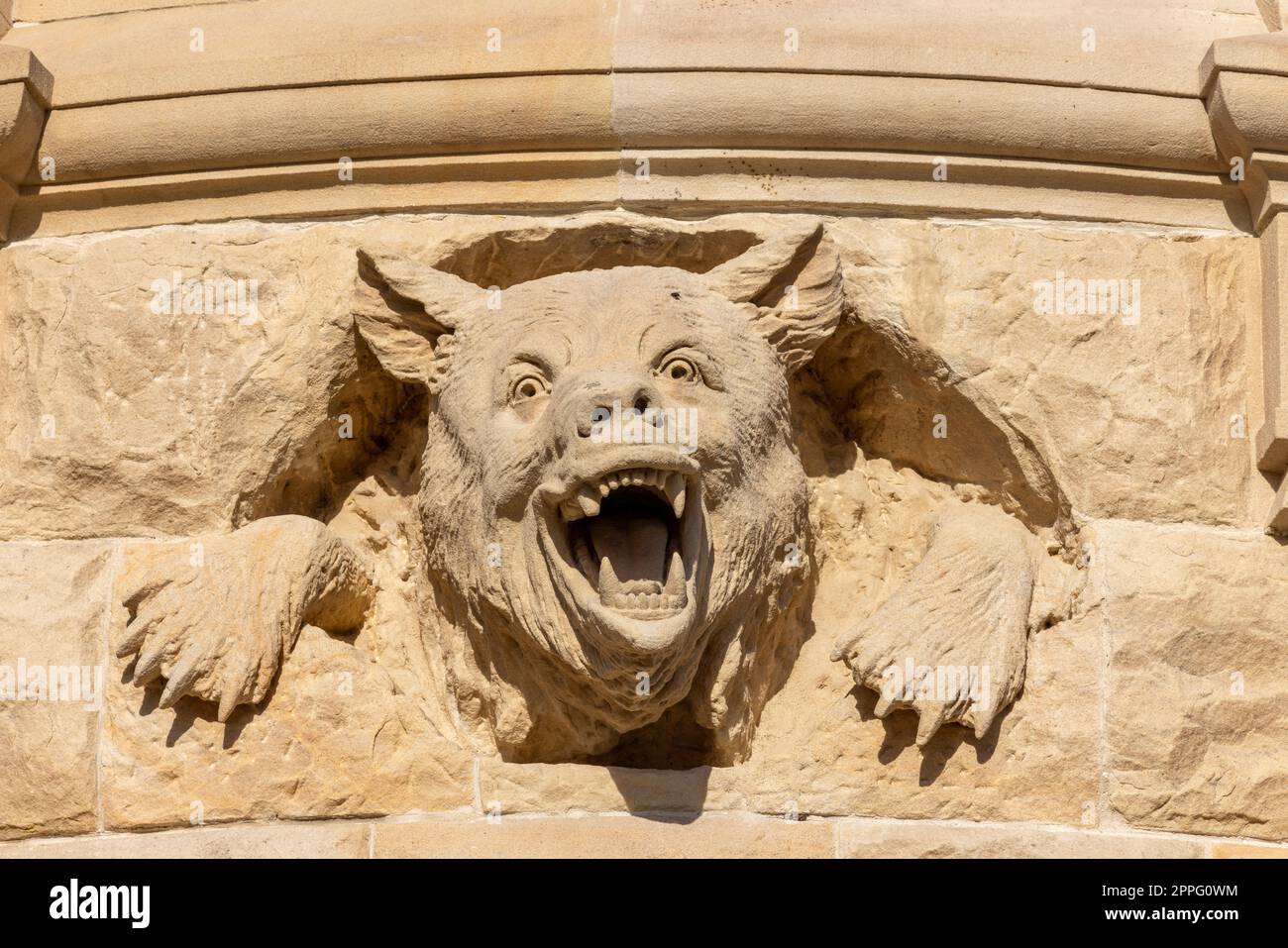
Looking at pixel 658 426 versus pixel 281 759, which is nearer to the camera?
pixel 658 426

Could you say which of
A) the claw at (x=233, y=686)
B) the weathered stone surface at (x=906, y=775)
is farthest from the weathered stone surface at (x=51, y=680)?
the weathered stone surface at (x=906, y=775)

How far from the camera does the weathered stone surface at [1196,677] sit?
504 centimetres

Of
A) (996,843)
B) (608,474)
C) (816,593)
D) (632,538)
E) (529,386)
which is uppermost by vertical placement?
(529,386)

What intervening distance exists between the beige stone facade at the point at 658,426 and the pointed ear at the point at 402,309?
0.04 ft

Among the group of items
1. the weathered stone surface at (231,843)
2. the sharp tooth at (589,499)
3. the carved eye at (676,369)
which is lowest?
the weathered stone surface at (231,843)

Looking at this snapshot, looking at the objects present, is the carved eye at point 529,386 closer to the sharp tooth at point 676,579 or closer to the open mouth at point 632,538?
the open mouth at point 632,538

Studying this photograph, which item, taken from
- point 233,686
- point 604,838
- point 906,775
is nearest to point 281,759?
point 233,686

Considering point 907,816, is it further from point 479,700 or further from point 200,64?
point 200,64

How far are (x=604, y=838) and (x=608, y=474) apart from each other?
32.5 inches

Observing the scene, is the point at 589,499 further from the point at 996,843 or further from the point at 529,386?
the point at 996,843

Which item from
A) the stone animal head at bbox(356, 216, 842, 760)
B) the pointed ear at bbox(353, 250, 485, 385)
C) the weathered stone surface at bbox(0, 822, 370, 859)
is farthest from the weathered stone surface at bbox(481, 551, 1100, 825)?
the pointed ear at bbox(353, 250, 485, 385)

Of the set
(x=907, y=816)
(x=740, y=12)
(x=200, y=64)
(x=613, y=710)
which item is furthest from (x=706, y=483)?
(x=200, y=64)

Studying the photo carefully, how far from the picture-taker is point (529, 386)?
5012mm

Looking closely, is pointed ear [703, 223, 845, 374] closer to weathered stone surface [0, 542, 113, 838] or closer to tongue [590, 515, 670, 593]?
tongue [590, 515, 670, 593]
